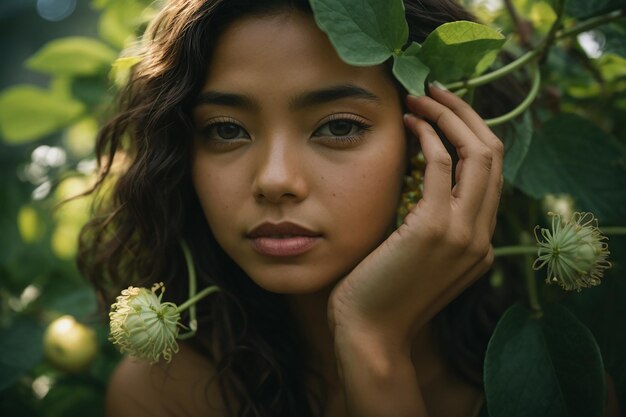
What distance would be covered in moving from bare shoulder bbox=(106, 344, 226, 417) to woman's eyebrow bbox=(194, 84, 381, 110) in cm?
49

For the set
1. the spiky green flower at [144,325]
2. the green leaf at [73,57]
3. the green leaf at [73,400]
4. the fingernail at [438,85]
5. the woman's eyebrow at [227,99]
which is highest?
the fingernail at [438,85]

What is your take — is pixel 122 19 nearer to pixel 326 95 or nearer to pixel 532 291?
pixel 326 95

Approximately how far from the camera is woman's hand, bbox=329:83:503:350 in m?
0.82

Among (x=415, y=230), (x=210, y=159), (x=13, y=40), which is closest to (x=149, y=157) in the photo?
(x=210, y=159)

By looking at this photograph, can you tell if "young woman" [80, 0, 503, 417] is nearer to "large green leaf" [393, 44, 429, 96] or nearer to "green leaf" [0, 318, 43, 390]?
"large green leaf" [393, 44, 429, 96]

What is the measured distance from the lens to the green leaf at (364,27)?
0.74 meters

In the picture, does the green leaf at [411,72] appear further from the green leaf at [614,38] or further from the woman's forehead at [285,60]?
the green leaf at [614,38]

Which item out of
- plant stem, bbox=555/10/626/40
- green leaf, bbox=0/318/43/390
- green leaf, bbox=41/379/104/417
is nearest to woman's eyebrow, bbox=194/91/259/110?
plant stem, bbox=555/10/626/40

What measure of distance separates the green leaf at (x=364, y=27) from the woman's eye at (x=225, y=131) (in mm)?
217

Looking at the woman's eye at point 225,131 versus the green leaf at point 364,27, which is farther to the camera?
→ the woman's eye at point 225,131

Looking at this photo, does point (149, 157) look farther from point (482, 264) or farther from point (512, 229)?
point (512, 229)

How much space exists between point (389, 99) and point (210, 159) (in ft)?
0.92

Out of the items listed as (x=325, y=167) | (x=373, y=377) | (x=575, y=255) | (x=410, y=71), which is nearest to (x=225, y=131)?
(x=325, y=167)

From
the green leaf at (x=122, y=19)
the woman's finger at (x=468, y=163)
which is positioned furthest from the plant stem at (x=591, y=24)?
the green leaf at (x=122, y=19)
